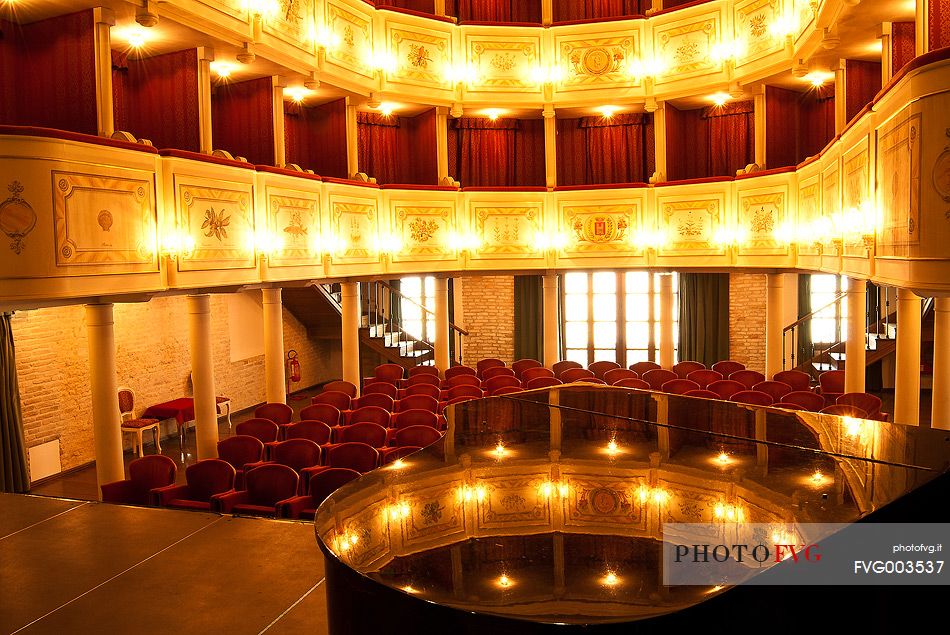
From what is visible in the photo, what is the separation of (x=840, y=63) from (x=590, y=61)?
17.0 ft

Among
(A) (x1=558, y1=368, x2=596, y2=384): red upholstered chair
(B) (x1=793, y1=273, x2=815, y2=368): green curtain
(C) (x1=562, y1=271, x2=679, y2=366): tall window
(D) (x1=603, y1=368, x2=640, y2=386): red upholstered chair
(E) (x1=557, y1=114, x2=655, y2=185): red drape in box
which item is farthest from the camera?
(C) (x1=562, y1=271, x2=679, y2=366): tall window

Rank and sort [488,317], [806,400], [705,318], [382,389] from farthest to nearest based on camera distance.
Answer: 1. [488,317]
2. [705,318]
3. [382,389]
4. [806,400]

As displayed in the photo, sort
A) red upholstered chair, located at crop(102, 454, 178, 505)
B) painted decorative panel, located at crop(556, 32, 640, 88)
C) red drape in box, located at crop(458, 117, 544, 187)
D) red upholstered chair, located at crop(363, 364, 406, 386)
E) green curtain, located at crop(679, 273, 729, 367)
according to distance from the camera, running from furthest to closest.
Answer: green curtain, located at crop(679, 273, 729, 367) → red drape in box, located at crop(458, 117, 544, 187) → red upholstered chair, located at crop(363, 364, 406, 386) → painted decorative panel, located at crop(556, 32, 640, 88) → red upholstered chair, located at crop(102, 454, 178, 505)

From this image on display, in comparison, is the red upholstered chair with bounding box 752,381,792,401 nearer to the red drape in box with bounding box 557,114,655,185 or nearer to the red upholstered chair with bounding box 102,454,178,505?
the red drape in box with bounding box 557,114,655,185

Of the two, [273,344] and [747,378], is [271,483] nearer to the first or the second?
[273,344]

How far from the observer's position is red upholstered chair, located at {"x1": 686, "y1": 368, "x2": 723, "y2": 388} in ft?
45.4

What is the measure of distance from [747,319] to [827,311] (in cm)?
190

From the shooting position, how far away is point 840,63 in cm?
1204

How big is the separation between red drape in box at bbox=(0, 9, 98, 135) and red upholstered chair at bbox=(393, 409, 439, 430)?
5.48 meters

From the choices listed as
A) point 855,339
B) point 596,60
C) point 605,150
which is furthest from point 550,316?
point 855,339

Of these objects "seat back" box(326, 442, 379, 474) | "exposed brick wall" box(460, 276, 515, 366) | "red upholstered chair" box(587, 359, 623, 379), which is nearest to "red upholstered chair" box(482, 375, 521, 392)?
"red upholstered chair" box(587, 359, 623, 379)

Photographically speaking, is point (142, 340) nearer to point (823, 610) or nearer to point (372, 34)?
point (372, 34)

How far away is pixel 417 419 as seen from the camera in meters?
10.8

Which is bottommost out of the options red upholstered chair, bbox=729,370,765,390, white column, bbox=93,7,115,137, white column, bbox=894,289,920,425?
red upholstered chair, bbox=729,370,765,390
